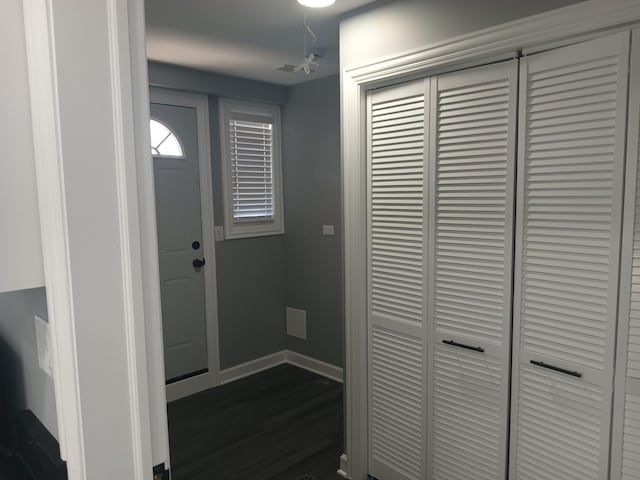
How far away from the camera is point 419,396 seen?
2215 millimetres

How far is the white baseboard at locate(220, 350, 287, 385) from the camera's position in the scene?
13.0 feet

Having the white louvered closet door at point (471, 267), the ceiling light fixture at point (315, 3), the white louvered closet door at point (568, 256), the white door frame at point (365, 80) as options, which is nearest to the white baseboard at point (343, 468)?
the white door frame at point (365, 80)

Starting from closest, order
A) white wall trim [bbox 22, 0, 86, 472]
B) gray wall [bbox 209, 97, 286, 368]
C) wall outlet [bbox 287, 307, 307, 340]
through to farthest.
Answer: white wall trim [bbox 22, 0, 86, 472] → gray wall [bbox 209, 97, 286, 368] → wall outlet [bbox 287, 307, 307, 340]

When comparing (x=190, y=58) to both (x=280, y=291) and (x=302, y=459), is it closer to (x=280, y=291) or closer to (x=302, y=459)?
(x=280, y=291)

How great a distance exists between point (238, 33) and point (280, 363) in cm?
294

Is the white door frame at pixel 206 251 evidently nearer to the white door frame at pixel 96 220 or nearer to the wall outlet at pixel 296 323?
the wall outlet at pixel 296 323

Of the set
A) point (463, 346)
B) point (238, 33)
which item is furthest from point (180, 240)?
point (463, 346)

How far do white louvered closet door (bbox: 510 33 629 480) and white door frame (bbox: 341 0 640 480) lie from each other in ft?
0.25

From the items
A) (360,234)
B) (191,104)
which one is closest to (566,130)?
(360,234)

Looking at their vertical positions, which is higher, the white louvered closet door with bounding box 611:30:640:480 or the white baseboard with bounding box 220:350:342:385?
the white louvered closet door with bounding box 611:30:640:480

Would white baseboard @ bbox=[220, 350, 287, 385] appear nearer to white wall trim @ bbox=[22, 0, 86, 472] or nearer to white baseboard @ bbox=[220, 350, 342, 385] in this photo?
white baseboard @ bbox=[220, 350, 342, 385]

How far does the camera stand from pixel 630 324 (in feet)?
5.04

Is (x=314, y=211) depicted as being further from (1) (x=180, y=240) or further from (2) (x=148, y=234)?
(2) (x=148, y=234)

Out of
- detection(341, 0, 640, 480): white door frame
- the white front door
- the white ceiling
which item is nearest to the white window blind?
the white front door
